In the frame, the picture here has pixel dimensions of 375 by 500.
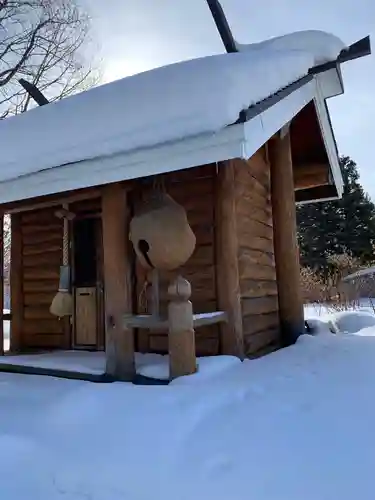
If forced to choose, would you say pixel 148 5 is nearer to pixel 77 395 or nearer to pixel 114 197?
pixel 114 197

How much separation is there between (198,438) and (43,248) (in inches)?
164

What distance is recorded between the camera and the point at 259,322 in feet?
17.5

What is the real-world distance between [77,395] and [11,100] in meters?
14.4

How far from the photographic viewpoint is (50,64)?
15984mm

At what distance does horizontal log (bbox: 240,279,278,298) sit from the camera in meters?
4.94

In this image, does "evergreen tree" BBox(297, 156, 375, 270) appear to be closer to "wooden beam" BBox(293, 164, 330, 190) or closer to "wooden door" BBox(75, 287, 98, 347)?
"wooden beam" BBox(293, 164, 330, 190)

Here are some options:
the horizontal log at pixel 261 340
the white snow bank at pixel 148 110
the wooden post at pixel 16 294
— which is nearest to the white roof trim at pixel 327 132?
the white snow bank at pixel 148 110

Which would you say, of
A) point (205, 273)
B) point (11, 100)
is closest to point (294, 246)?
point (205, 273)

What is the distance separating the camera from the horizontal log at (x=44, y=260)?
596 centimetres

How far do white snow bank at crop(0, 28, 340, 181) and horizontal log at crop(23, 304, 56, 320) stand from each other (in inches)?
83.4

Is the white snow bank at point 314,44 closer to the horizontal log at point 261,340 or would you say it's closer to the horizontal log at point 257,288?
the horizontal log at point 257,288

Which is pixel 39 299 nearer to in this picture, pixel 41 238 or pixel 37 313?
pixel 37 313

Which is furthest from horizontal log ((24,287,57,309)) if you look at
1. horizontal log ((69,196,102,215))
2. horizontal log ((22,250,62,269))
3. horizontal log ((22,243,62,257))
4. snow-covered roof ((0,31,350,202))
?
snow-covered roof ((0,31,350,202))

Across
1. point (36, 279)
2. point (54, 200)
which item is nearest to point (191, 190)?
point (54, 200)
